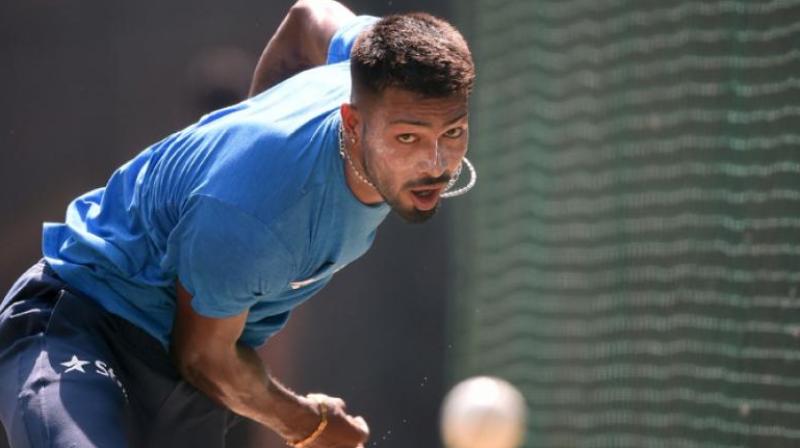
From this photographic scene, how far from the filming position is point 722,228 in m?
4.51

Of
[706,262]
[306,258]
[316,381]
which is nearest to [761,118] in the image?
[706,262]

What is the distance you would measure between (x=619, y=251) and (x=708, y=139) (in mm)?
504

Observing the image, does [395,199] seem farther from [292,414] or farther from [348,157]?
[292,414]

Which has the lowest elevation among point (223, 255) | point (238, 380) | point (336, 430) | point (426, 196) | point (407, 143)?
point (336, 430)

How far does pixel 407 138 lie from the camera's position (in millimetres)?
2729

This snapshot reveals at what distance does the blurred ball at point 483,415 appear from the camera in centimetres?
441

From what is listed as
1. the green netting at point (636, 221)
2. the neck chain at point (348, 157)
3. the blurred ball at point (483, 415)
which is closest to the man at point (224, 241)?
the neck chain at point (348, 157)

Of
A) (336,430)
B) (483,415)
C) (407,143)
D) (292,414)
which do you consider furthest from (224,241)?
(483,415)

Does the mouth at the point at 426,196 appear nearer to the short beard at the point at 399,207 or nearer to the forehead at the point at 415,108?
the short beard at the point at 399,207

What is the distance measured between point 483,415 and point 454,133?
1.89m

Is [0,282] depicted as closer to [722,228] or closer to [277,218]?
[277,218]

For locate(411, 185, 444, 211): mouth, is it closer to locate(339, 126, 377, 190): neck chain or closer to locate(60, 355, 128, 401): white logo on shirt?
locate(339, 126, 377, 190): neck chain

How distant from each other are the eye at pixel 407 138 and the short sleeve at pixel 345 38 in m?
0.53

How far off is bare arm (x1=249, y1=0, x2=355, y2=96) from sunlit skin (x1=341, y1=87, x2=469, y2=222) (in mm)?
736
